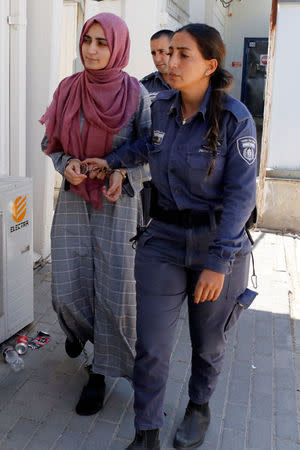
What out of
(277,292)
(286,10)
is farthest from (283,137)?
(277,292)

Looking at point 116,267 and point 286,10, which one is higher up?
point 286,10

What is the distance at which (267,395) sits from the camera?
3.34m

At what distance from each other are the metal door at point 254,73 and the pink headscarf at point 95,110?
12394 mm

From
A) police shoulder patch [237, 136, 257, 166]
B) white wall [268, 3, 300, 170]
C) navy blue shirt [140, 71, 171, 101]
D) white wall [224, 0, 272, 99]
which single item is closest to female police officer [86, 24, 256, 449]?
police shoulder patch [237, 136, 257, 166]

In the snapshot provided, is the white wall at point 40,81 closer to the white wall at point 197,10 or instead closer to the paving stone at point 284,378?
the paving stone at point 284,378

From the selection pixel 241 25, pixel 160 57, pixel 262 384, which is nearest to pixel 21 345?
pixel 262 384

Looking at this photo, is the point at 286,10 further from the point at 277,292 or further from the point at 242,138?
the point at 242,138

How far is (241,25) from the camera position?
1502 cm

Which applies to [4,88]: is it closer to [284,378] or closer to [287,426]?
[284,378]

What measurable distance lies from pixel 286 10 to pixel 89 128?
182 inches

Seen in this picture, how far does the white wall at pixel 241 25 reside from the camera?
14.9m

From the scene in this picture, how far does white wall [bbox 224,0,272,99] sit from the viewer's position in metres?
14.9

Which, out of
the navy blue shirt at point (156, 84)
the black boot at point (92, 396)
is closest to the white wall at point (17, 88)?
the navy blue shirt at point (156, 84)

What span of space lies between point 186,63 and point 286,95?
4.68m
